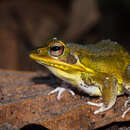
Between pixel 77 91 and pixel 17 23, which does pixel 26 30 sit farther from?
pixel 77 91

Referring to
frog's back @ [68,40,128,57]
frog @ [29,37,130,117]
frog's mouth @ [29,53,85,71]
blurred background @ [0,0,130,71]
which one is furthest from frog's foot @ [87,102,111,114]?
blurred background @ [0,0,130,71]

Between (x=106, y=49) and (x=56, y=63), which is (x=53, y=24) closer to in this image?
(x=106, y=49)

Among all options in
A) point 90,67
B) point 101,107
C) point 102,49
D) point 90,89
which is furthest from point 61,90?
point 102,49

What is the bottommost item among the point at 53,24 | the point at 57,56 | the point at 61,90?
the point at 61,90

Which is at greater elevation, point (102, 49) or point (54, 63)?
point (102, 49)

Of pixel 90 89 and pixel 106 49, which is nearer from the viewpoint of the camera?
pixel 90 89

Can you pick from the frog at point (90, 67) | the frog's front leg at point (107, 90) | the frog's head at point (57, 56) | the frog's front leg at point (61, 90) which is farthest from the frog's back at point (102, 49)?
the frog's front leg at point (61, 90)

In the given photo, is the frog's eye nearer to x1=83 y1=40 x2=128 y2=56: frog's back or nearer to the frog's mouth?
the frog's mouth
